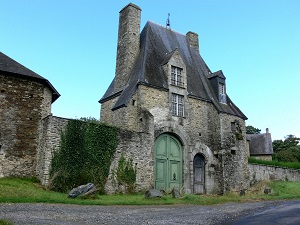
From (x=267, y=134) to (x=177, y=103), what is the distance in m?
27.7

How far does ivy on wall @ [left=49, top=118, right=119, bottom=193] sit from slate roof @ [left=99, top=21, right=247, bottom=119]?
310 centimetres

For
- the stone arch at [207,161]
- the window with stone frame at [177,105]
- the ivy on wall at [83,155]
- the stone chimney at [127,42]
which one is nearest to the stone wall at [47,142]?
the ivy on wall at [83,155]

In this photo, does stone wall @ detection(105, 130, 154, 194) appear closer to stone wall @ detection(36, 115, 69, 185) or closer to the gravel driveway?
stone wall @ detection(36, 115, 69, 185)

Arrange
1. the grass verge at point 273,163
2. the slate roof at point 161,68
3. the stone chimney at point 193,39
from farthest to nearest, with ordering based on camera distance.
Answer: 1. the grass verge at point 273,163
2. the stone chimney at point 193,39
3. the slate roof at point 161,68

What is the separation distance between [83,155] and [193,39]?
14.6 m

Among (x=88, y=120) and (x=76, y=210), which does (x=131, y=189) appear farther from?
(x=76, y=210)

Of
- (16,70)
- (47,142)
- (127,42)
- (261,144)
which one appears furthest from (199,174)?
(261,144)

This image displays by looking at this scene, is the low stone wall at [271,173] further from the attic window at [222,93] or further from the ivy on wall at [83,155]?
the ivy on wall at [83,155]

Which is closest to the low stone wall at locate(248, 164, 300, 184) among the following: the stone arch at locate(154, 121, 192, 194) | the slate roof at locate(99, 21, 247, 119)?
the slate roof at locate(99, 21, 247, 119)

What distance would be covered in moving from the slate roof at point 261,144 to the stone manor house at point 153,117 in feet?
68.4

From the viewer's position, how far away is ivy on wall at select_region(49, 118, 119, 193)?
14.7 metres

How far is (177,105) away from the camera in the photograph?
67.8ft

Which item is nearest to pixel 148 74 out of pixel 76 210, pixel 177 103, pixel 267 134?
pixel 177 103

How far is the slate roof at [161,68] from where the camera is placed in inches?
787
